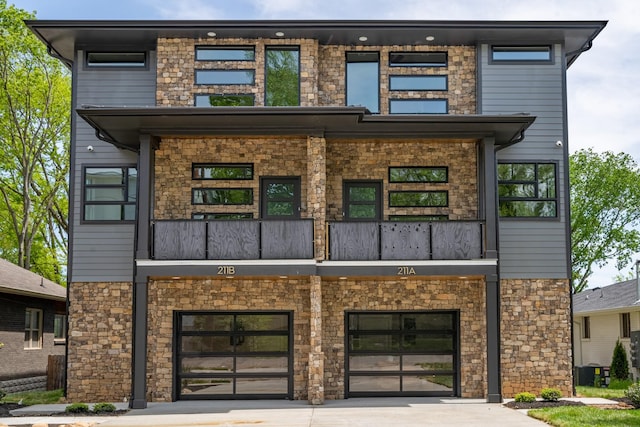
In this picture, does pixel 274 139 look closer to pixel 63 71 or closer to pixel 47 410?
pixel 47 410

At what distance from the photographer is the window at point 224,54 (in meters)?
19.3

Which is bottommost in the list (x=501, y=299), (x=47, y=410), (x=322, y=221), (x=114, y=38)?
(x=47, y=410)

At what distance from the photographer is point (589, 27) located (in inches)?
738

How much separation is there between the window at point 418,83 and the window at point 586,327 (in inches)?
620

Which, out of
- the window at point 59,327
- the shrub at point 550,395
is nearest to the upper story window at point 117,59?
the shrub at point 550,395

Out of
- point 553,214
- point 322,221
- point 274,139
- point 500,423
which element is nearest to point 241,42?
point 274,139

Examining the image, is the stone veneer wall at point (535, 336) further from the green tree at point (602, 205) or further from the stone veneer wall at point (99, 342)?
the green tree at point (602, 205)

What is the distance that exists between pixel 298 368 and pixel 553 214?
6.93m

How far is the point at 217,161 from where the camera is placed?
18.9 m

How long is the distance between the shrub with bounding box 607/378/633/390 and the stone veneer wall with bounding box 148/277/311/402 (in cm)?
1079

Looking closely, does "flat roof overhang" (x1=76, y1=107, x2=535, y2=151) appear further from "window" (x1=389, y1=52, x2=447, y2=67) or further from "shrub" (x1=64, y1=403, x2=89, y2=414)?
"shrub" (x1=64, y1=403, x2=89, y2=414)

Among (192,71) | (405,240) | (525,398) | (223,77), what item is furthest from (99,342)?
(525,398)

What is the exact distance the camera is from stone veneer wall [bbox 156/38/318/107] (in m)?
19.0

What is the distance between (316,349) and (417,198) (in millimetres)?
4439
